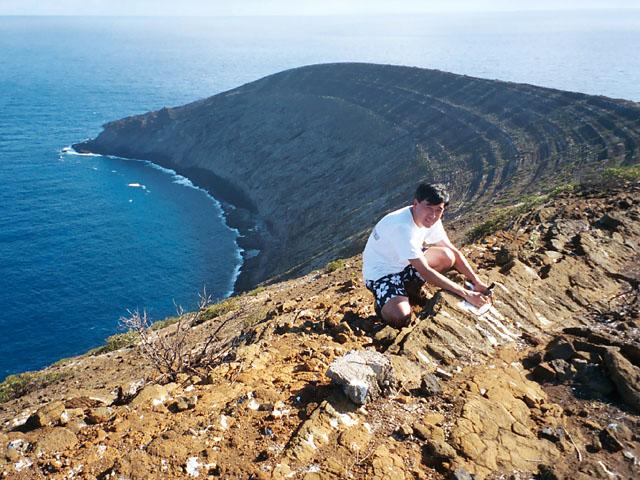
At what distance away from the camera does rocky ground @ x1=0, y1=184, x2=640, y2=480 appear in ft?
19.7

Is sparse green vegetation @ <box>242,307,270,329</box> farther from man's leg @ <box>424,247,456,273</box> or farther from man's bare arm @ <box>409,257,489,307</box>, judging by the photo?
man's bare arm @ <box>409,257,489,307</box>

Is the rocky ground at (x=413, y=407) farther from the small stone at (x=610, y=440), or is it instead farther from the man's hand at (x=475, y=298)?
the man's hand at (x=475, y=298)

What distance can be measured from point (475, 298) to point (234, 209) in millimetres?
75204

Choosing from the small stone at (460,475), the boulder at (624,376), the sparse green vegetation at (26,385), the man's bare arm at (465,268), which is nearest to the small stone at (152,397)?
the small stone at (460,475)

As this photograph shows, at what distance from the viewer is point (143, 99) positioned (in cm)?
17712

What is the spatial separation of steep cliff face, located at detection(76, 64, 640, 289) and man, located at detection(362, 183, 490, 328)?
103ft

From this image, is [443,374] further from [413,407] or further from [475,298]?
[475,298]

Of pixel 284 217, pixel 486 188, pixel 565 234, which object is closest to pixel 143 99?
pixel 284 217

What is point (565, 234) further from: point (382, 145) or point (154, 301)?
point (382, 145)

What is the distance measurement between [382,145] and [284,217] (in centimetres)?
1856

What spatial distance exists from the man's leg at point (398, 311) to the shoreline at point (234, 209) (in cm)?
4547

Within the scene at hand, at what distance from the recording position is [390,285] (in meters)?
9.28

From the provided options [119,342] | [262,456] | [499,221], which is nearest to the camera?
[262,456]

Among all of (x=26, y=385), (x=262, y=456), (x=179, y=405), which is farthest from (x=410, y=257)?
(x=26, y=385)
